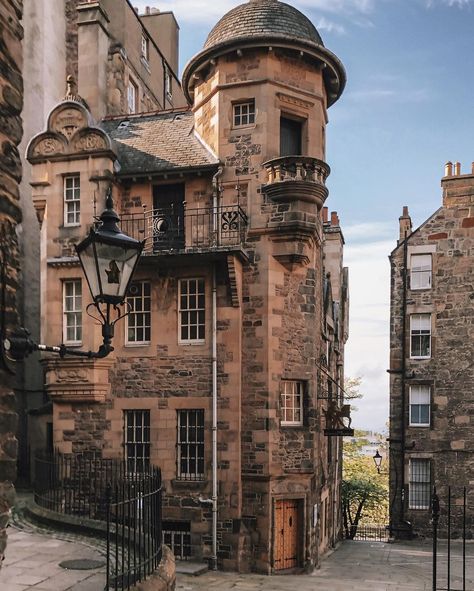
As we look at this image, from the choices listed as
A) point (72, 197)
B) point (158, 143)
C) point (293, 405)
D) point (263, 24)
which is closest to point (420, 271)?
point (293, 405)

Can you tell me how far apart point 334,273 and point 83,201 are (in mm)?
12906

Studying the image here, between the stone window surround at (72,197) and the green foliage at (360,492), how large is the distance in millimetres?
19759

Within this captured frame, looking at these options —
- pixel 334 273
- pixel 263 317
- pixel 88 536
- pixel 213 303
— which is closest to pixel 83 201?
pixel 213 303

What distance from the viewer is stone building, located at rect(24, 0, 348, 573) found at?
1870 cm

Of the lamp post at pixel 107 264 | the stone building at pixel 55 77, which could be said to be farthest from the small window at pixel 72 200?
the lamp post at pixel 107 264

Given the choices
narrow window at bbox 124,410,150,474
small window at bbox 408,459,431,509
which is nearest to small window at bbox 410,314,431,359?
small window at bbox 408,459,431,509

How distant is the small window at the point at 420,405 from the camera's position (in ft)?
90.2

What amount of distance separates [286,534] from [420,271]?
13416 mm

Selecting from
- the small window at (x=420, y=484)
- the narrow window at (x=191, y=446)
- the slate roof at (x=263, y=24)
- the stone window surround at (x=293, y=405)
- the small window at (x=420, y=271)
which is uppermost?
the slate roof at (x=263, y=24)

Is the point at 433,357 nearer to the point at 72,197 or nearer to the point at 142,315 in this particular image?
the point at 142,315

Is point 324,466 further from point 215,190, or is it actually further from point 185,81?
point 185,81

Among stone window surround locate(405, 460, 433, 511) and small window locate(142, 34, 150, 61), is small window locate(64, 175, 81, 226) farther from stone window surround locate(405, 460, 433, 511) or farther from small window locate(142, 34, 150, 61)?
stone window surround locate(405, 460, 433, 511)

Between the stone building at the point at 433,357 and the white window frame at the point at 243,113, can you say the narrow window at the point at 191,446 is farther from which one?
the stone building at the point at 433,357

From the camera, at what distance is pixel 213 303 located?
1902 cm
